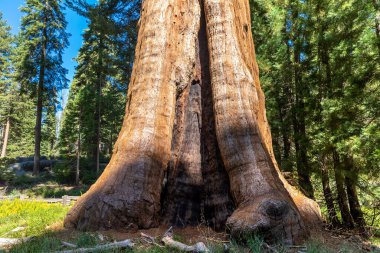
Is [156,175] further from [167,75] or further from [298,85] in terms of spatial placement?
[298,85]

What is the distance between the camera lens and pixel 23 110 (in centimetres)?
3947

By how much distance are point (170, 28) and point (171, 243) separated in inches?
142

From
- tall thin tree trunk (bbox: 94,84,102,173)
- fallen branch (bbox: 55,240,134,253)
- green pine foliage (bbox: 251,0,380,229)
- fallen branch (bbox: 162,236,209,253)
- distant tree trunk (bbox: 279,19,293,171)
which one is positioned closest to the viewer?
fallen branch (bbox: 55,240,134,253)

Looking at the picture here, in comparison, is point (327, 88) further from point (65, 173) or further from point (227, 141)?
point (65, 173)

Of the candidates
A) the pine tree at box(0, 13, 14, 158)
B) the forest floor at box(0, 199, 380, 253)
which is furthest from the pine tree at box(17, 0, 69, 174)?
the forest floor at box(0, 199, 380, 253)

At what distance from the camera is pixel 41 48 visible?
96.8 feet

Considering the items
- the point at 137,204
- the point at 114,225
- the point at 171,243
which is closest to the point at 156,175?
A: the point at 137,204

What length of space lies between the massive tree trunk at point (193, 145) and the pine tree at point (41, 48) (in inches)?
1028

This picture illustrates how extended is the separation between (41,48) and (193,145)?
29.1 metres

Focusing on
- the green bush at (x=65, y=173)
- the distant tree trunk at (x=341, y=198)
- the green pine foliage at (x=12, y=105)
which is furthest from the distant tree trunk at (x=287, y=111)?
the green pine foliage at (x=12, y=105)

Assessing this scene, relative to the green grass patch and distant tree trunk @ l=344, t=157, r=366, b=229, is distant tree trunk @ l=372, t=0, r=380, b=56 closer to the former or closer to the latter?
distant tree trunk @ l=344, t=157, r=366, b=229

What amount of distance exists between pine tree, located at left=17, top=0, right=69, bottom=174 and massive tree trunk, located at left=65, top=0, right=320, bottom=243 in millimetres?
26106

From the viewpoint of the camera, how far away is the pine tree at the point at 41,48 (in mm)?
28781

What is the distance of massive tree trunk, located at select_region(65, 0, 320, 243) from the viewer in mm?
4000
